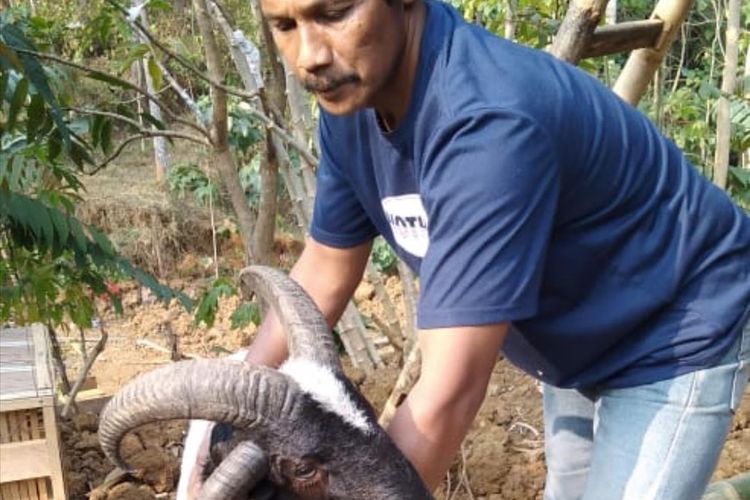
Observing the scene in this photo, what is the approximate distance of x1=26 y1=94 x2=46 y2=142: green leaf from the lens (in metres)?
3.26

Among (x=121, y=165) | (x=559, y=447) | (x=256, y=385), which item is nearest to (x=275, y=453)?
(x=256, y=385)

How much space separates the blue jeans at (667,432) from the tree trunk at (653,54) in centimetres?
161

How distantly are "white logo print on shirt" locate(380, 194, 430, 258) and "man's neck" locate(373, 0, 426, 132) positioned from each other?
0.16 m

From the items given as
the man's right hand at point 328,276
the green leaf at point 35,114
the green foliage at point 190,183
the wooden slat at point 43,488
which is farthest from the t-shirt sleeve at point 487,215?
the green foliage at point 190,183

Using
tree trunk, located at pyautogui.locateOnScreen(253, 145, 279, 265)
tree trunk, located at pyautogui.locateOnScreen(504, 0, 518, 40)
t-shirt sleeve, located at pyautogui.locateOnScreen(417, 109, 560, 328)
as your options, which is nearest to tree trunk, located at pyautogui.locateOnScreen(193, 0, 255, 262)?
tree trunk, located at pyautogui.locateOnScreen(253, 145, 279, 265)

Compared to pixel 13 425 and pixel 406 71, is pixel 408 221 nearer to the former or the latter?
pixel 406 71

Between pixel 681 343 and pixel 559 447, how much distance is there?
0.60 m

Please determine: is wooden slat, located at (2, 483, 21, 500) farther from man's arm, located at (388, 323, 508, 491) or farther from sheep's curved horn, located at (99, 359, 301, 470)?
man's arm, located at (388, 323, 508, 491)

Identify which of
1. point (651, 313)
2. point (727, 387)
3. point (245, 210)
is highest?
point (651, 313)

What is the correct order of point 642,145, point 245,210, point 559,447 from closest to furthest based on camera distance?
point 642,145 → point 559,447 → point 245,210

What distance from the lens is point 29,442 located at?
375 cm

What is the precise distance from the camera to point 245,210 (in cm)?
490

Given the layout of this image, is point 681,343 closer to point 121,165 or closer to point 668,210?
point 668,210

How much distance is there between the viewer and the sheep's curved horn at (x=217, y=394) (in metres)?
1.58
